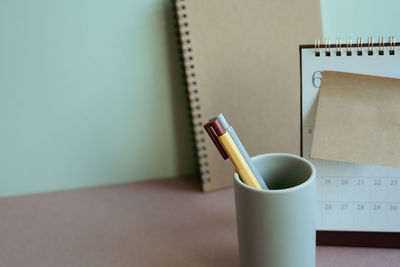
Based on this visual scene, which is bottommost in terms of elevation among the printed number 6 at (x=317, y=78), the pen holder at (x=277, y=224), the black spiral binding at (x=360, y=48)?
the pen holder at (x=277, y=224)

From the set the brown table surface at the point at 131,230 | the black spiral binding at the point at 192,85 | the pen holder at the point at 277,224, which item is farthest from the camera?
the black spiral binding at the point at 192,85

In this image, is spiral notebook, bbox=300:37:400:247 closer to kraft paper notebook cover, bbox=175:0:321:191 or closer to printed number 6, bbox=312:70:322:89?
printed number 6, bbox=312:70:322:89

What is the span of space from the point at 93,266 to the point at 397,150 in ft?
1.33

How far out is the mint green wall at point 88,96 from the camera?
0.65m

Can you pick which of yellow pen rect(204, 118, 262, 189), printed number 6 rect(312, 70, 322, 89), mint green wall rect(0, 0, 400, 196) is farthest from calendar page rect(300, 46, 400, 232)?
mint green wall rect(0, 0, 400, 196)

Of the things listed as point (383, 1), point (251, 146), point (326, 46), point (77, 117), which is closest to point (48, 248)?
point (77, 117)

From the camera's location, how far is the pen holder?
1.32 feet

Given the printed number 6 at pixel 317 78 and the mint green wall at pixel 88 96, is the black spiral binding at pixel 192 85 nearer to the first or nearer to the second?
the mint green wall at pixel 88 96

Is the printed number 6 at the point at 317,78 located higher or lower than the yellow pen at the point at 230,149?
higher

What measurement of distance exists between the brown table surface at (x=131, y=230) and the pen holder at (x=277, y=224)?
0.09 metres

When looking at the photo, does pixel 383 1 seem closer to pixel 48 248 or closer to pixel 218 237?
pixel 218 237

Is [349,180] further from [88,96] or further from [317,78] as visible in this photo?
[88,96]

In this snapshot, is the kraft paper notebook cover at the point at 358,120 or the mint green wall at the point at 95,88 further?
the mint green wall at the point at 95,88

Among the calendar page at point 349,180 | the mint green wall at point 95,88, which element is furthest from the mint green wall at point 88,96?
the calendar page at point 349,180
